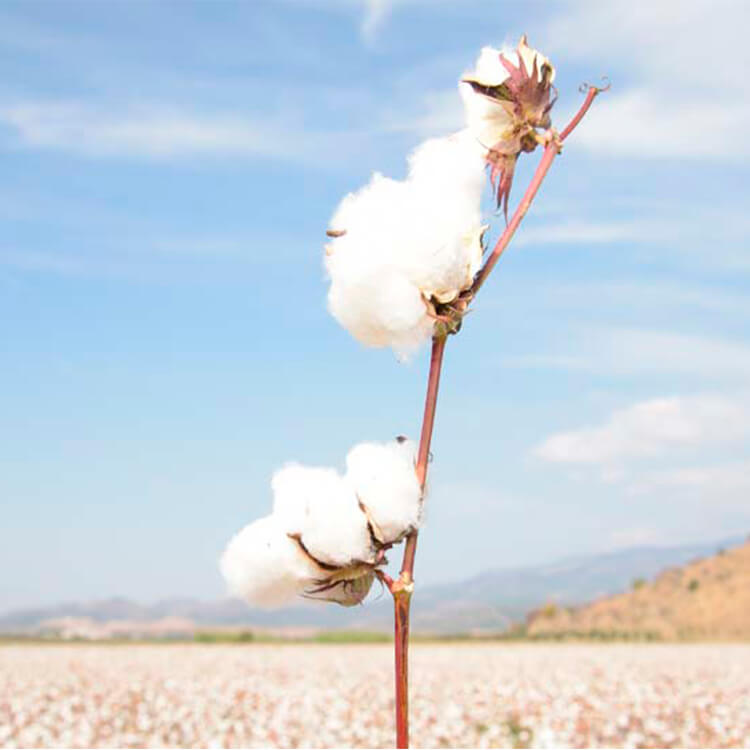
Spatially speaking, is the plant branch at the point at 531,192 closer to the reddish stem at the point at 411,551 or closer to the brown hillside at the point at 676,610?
the reddish stem at the point at 411,551

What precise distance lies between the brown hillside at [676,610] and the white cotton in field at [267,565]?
74.9 ft

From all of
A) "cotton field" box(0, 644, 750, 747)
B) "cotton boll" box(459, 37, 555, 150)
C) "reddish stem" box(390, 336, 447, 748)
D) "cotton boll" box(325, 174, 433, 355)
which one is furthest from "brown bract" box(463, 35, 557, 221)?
"cotton field" box(0, 644, 750, 747)

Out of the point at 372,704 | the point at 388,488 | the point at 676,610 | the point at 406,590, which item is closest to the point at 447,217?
the point at 388,488

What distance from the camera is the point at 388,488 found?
3.92ft

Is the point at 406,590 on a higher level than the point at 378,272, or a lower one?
lower

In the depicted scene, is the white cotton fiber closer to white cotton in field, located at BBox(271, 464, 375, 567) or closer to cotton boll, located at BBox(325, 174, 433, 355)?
cotton boll, located at BBox(325, 174, 433, 355)

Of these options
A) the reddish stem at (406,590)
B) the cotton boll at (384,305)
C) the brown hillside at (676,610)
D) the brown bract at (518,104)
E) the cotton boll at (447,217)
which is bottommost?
the reddish stem at (406,590)

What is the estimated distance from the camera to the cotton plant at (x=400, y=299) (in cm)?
120

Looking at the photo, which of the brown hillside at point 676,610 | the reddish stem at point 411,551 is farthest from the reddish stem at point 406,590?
the brown hillside at point 676,610

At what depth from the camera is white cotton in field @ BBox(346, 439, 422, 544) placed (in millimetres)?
1191

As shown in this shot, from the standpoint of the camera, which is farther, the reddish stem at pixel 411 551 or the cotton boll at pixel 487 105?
the cotton boll at pixel 487 105

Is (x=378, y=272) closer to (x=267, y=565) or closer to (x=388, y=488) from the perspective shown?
(x=388, y=488)

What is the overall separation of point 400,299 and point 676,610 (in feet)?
87.0

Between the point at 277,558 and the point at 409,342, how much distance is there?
0.28m
